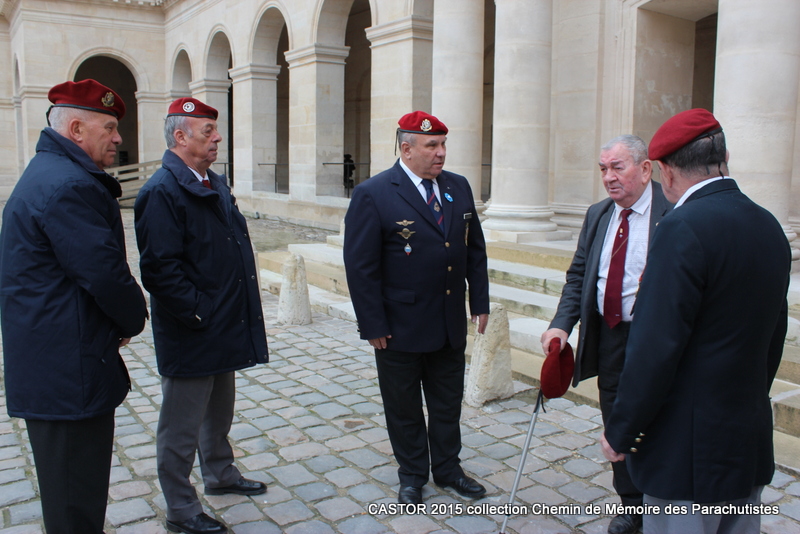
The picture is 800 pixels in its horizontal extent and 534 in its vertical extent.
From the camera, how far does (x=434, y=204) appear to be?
3824mm

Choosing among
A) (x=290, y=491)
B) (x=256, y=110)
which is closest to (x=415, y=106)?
(x=256, y=110)

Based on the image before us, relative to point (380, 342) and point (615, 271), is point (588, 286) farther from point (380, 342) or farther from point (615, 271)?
point (380, 342)

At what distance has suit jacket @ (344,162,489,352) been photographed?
368 centimetres

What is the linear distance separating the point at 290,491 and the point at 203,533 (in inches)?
25.8

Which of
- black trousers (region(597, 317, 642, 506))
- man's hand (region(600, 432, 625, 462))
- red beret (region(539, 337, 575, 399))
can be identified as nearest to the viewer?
man's hand (region(600, 432, 625, 462))

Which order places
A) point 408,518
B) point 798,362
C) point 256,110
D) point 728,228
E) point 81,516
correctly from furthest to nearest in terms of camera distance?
point 256,110
point 798,362
point 408,518
point 81,516
point 728,228

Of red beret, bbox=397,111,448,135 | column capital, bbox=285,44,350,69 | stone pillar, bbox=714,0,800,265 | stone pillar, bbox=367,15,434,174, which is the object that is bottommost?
red beret, bbox=397,111,448,135

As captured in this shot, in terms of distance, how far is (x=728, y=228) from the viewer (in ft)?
6.88

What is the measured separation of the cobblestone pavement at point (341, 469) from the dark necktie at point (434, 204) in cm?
152

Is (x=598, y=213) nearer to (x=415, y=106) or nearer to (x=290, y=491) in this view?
(x=290, y=491)

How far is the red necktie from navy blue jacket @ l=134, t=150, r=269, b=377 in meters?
1.78

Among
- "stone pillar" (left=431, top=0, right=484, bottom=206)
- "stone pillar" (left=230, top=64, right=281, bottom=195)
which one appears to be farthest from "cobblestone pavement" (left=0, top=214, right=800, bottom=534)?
"stone pillar" (left=230, top=64, right=281, bottom=195)

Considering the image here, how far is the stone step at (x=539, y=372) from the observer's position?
14.2 ft

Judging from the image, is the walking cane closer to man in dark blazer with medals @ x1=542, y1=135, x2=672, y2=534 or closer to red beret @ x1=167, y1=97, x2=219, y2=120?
man in dark blazer with medals @ x1=542, y1=135, x2=672, y2=534
